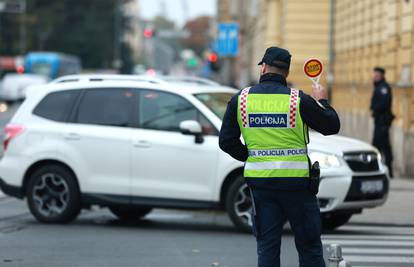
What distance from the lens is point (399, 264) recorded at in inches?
401

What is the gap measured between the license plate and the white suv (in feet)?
0.04

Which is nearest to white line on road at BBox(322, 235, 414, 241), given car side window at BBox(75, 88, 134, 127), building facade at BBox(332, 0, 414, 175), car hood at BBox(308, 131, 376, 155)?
car hood at BBox(308, 131, 376, 155)

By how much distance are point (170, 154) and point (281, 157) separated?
5351 mm

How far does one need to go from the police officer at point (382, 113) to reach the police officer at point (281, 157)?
1207cm

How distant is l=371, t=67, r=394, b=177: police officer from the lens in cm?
1912

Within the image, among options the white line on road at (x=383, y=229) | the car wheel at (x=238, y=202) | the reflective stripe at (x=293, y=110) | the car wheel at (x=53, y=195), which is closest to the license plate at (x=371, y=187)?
the white line on road at (x=383, y=229)

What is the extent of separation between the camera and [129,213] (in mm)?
13773

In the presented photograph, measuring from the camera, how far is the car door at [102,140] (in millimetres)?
12664

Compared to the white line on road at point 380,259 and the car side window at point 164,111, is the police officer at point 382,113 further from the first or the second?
the white line on road at point 380,259

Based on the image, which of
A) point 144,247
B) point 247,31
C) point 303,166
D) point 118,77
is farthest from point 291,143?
point 247,31

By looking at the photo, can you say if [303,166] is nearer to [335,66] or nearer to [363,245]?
[363,245]

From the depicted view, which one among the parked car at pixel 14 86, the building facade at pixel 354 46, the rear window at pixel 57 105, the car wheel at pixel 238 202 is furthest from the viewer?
the parked car at pixel 14 86

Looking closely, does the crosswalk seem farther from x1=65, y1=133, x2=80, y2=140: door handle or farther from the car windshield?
x1=65, y1=133, x2=80, y2=140: door handle

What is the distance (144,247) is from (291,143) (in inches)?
167
